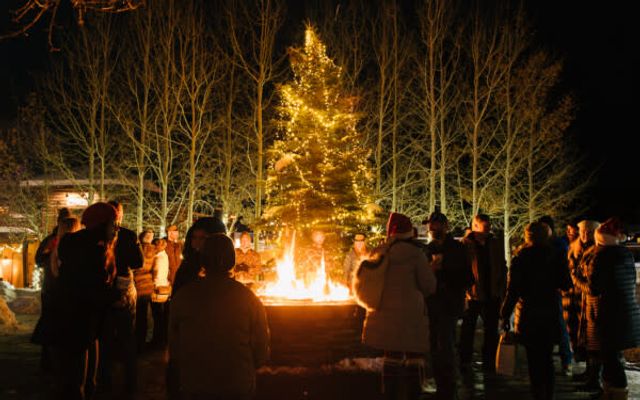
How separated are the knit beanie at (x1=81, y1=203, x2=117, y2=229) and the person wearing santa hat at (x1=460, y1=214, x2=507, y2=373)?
216 inches

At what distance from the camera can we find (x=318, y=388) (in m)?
8.09

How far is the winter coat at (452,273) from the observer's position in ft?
25.6

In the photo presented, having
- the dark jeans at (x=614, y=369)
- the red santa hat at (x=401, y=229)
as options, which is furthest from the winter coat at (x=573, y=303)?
the red santa hat at (x=401, y=229)

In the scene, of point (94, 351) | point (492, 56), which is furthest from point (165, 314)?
point (492, 56)

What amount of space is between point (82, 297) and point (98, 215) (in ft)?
2.75

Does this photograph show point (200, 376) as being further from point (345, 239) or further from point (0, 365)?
point (345, 239)

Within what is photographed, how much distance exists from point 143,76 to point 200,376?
23312 millimetres

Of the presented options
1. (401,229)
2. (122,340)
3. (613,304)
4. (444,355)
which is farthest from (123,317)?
(613,304)

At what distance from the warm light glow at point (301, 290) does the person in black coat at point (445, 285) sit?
7.47 feet

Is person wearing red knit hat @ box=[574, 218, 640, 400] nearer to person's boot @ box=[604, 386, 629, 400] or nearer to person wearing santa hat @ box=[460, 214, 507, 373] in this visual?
person's boot @ box=[604, 386, 629, 400]

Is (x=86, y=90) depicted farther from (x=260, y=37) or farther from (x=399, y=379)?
(x=399, y=379)

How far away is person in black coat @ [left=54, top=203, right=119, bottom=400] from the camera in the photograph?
17.9ft

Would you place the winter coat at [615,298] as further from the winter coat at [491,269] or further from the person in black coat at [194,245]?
the person in black coat at [194,245]

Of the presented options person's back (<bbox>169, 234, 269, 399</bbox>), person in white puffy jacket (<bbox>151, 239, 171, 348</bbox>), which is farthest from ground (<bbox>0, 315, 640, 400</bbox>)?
person's back (<bbox>169, 234, 269, 399</bbox>)
